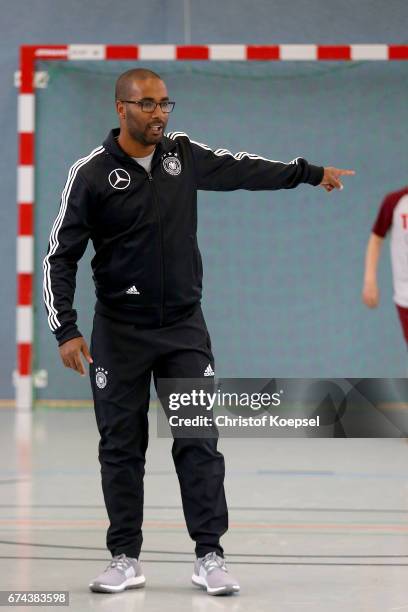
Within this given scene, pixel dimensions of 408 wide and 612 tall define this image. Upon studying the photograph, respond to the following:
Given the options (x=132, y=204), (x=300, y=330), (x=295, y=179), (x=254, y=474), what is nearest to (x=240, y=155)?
(x=295, y=179)

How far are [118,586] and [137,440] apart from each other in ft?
1.65

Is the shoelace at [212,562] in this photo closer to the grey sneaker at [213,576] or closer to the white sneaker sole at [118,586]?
the grey sneaker at [213,576]

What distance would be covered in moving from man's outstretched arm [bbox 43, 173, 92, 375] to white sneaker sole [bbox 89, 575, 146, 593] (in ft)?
2.45

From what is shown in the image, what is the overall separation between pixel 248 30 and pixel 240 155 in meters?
5.30

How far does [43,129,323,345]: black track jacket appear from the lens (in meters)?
4.18

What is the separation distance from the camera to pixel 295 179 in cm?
450

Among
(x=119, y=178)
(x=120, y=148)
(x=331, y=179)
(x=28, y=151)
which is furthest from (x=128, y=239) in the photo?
(x=28, y=151)

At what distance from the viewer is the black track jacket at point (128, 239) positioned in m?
4.18

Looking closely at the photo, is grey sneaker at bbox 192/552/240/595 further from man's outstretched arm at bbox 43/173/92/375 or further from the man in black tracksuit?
man's outstretched arm at bbox 43/173/92/375

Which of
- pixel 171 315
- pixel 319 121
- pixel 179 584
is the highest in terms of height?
pixel 319 121

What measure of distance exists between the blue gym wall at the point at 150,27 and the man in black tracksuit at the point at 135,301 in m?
5.43

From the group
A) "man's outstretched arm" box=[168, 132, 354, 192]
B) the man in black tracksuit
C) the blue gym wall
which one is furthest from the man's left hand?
the blue gym wall

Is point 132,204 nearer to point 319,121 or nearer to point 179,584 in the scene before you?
point 179,584

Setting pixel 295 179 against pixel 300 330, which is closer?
pixel 295 179
